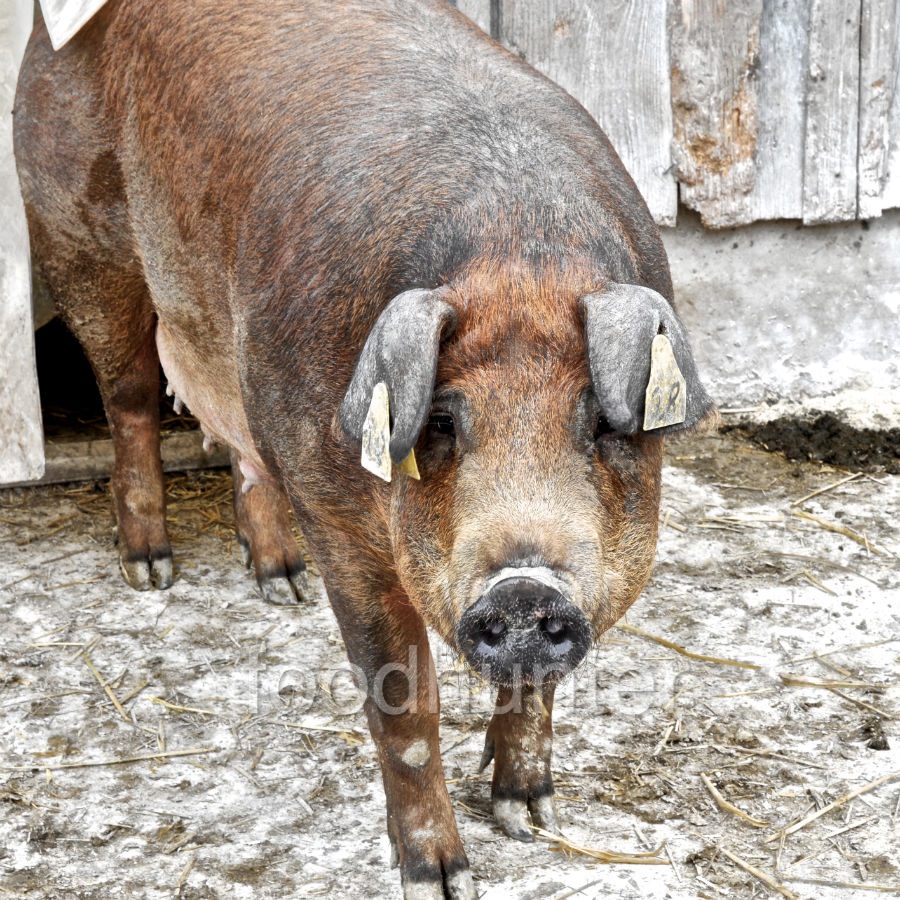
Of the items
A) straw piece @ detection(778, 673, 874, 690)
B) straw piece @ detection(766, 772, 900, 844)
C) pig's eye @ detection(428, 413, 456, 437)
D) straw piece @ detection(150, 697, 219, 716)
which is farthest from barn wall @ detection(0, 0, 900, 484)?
pig's eye @ detection(428, 413, 456, 437)

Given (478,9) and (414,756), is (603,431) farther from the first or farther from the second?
(478,9)

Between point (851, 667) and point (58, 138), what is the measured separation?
10.1ft

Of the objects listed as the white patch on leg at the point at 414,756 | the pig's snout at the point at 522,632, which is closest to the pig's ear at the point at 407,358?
the pig's snout at the point at 522,632

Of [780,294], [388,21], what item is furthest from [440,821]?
[780,294]

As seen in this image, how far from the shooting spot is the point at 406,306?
2785 millimetres

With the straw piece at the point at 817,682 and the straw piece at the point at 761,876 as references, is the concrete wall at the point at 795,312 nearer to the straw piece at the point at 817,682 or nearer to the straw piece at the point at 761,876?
the straw piece at the point at 817,682

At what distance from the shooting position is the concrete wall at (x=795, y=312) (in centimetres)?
614

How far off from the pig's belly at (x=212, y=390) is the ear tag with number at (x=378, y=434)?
1.29 m

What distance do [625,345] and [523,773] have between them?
4.70 feet

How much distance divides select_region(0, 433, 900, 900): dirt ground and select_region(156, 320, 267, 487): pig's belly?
0.70 m

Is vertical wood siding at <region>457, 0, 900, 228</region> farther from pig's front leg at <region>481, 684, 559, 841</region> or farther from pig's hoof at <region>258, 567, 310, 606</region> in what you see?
pig's front leg at <region>481, 684, 559, 841</region>

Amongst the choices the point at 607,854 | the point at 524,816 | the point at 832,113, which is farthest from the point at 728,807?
the point at 832,113

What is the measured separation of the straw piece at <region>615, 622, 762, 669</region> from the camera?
4.52 metres

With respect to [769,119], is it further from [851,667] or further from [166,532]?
[166,532]
